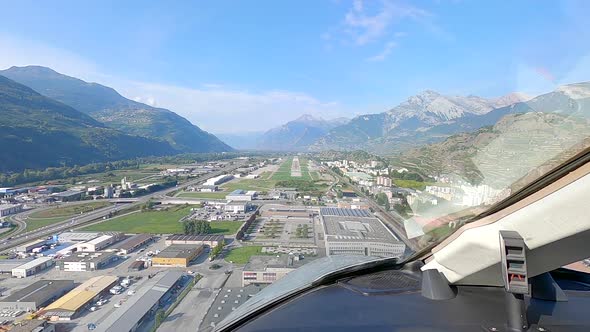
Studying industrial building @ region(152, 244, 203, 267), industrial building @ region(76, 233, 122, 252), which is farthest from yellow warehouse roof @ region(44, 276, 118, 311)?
industrial building @ region(76, 233, 122, 252)

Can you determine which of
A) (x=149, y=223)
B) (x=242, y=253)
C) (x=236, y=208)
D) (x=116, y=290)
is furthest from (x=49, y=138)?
(x=116, y=290)

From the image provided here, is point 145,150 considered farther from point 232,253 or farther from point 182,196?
point 232,253

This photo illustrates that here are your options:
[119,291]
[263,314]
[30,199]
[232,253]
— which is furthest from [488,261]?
[30,199]

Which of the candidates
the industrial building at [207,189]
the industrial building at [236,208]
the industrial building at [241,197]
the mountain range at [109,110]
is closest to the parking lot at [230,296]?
the industrial building at [236,208]

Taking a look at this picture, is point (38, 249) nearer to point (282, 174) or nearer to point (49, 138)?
point (282, 174)

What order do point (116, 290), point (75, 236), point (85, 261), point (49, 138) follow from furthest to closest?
point (49, 138), point (75, 236), point (85, 261), point (116, 290)

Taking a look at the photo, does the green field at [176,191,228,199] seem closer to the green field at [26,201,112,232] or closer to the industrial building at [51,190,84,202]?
the green field at [26,201,112,232]
